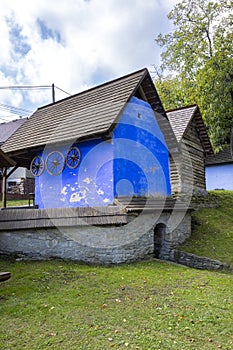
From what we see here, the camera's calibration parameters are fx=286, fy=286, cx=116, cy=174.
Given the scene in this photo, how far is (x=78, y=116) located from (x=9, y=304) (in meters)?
7.20

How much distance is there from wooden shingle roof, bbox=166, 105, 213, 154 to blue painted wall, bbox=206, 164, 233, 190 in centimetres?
514

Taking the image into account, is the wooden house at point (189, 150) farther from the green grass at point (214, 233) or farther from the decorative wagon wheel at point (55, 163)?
the decorative wagon wheel at point (55, 163)

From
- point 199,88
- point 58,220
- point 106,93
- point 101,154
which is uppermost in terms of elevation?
point 199,88

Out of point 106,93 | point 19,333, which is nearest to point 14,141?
point 106,93

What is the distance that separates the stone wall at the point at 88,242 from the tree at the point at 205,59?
440 inches

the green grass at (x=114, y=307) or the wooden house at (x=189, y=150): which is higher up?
the wooden house at (x=189, y=150)

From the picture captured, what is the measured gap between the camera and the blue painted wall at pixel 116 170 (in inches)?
380

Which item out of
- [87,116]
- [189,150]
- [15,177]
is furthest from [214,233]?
[15,177]

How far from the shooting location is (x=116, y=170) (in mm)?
9562

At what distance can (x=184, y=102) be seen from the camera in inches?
973

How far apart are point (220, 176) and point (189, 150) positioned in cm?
757

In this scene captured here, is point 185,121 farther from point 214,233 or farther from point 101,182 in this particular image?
point 101,182

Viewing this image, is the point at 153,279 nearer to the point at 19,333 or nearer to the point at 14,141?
the point at 19,333

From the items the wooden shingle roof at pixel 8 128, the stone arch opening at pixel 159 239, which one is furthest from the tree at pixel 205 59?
the wooden shingle roof at pixel 8 128
